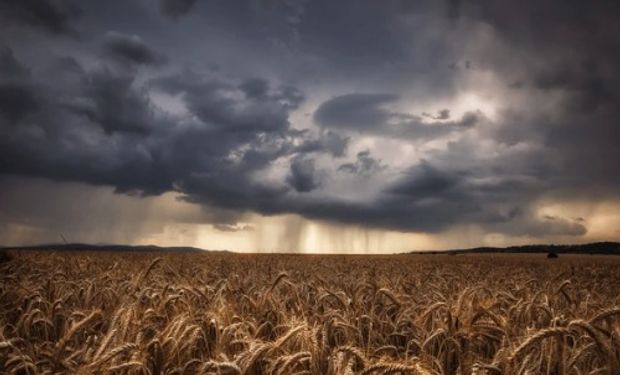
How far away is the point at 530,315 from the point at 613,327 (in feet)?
3.60

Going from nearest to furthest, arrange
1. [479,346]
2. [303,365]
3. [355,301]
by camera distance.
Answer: [303,365], [479,346], [355,301]

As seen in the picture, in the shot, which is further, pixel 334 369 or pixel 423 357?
pixel 423 357

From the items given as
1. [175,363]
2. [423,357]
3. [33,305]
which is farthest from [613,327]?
[33,305]

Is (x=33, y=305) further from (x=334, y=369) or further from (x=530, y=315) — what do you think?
(x=530, y=315)

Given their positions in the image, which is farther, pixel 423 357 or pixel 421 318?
pixel 421 318

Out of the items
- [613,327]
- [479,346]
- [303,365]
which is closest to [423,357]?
[303,365]

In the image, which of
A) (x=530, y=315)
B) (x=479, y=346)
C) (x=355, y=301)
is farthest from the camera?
(x=355, y=301)

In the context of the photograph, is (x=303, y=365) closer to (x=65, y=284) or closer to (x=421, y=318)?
(x=421, y=318)

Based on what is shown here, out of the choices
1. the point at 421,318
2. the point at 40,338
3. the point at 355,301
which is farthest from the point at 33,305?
the point at 421,318

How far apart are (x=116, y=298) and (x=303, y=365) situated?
15.2 ft

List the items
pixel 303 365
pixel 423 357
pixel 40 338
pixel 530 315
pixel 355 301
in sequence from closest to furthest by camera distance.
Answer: pixel 303 365 < pixel 423 357 < pixel 40 338 < pixel 530 315 < pixel 355 301

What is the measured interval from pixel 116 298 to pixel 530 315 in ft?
18.6

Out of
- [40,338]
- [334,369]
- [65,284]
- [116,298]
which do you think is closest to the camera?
[334,369]

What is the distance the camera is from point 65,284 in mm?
8289
